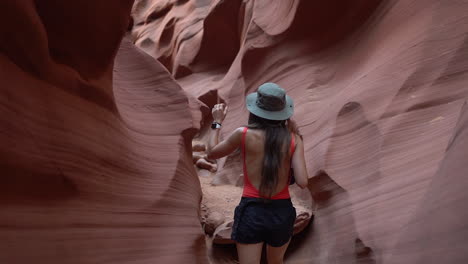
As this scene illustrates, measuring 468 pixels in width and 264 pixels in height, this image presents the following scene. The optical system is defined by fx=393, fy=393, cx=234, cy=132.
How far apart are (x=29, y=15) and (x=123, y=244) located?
4.83ft

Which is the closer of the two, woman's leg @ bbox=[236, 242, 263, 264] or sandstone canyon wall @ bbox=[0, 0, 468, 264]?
sandstone canyon wall @ bbox=[0, 0, 468, 264]

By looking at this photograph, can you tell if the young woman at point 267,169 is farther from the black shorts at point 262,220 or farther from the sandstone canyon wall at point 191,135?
the sandstone canyon wall at point 191,135

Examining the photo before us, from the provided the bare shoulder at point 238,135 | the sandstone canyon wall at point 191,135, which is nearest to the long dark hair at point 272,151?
the bare shoulder at point 238,135

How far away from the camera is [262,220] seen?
260 centimetres

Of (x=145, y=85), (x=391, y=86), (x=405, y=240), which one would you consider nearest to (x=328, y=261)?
(x=405, y=240)

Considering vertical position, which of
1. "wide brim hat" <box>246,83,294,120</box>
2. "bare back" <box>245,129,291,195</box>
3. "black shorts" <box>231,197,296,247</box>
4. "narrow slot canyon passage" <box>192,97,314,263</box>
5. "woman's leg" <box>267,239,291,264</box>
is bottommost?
"narrow slot canyon passage" <box>192,97,314,263</box>

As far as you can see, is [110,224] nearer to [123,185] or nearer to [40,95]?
[123,185]

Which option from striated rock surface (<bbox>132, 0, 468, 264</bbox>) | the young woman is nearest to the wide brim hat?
the young woman

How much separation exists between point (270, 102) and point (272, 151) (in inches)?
12.6

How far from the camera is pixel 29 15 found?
6.56 ft

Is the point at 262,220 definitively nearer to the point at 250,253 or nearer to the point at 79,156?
the point at 250,253

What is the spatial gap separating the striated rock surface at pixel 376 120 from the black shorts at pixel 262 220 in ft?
2.36

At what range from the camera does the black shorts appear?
260 centimetres

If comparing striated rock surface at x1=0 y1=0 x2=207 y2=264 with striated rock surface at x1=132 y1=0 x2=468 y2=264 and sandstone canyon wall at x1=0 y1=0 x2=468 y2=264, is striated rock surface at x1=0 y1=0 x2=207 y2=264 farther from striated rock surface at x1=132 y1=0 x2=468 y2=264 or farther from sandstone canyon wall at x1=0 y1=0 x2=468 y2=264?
striated rock surface at x1=132 y1=0 x2=468 y2=264
